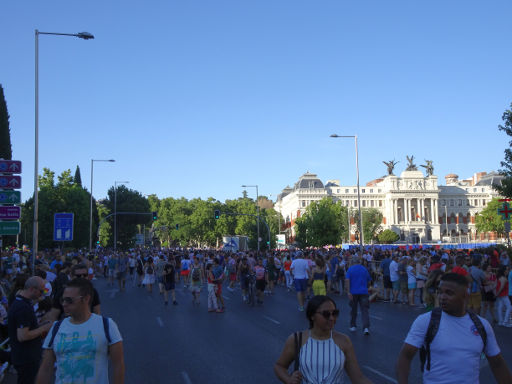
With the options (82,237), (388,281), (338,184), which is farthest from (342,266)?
(338,184)

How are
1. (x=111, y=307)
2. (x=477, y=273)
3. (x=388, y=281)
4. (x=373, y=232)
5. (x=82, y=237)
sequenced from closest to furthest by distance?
1. (x=477, y=273)
2. (x=111, y=307)
3. (x=388, y=281)
4. (x=82, y=237)
5. (x=373, y=232)

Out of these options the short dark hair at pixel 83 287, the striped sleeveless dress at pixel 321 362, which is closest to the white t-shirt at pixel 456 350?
the striped sleeveless dress at pixel 321 362

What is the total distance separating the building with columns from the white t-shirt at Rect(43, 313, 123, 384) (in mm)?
121095

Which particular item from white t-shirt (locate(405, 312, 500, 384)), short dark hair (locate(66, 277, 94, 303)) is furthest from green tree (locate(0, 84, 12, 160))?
white t-shirt (locate(405, 312, 500, 384))

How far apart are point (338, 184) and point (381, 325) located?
129384 millimetres

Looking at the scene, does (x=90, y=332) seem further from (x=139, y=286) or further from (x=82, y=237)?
(x=82, y=237)

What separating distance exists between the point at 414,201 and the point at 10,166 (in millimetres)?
123094

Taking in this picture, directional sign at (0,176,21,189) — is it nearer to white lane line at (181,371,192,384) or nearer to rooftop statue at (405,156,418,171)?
white lane line at (181,371,192,384)

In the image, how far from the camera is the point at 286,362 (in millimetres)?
3672

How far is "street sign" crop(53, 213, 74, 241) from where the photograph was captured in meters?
23.0

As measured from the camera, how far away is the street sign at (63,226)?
23.0m

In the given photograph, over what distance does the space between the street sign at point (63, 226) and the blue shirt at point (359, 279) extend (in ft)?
48.7

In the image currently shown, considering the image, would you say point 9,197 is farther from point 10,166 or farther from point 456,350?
point 456,350

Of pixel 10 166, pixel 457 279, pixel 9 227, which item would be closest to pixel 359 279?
pixel 457 279
